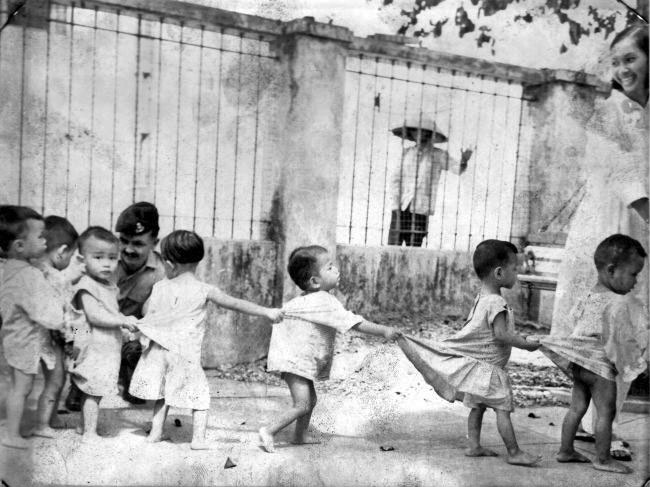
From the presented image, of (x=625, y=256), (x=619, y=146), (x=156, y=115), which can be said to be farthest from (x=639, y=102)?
(x=156, y=115)

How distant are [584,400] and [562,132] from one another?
250 centimetres

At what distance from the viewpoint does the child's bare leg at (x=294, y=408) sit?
11.0ft

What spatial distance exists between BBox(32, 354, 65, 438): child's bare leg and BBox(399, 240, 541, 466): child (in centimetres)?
178

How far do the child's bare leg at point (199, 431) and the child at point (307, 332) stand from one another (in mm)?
292

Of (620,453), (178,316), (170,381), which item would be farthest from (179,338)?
(620,453)

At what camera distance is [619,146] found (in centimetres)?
386

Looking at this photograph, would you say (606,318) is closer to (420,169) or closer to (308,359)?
(308,359)

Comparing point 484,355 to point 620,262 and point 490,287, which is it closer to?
point 490,287

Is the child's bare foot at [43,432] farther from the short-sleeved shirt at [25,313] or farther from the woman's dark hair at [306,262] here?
the woman's dark hair at [306,262]

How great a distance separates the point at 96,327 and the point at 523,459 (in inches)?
87.8

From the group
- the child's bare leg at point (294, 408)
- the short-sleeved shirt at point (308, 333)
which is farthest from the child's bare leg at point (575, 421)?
the child's bare leg at point (294, 408)

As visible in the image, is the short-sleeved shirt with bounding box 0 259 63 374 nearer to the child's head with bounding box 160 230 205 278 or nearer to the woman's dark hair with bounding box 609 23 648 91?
the child's head with bounding box 160 230 205 278

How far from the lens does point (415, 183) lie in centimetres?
570

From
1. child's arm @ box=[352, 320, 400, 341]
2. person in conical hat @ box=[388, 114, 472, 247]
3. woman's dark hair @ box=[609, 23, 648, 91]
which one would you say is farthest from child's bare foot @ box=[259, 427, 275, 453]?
woman's dark hair @ box=[609, 23, 648, 91]
